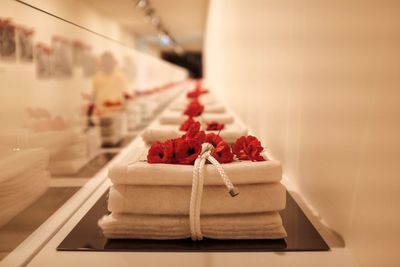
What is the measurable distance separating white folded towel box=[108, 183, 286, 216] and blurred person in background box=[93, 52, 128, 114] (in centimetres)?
199

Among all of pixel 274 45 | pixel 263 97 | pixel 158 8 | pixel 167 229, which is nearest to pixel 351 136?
pixel 167 229

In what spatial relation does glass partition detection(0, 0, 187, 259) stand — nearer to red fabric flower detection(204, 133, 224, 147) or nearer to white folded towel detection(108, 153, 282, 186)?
white folded towel detection(108, 153, 282, 186)

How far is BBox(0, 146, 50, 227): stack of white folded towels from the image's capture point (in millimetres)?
667

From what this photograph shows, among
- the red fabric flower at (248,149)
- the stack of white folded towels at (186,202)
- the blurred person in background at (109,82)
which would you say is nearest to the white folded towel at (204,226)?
the stack of white folded towels at (186,202)

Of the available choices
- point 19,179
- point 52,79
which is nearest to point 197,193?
point 19,179

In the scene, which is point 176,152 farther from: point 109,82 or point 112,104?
point 109,82

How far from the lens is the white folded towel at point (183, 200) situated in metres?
0.57

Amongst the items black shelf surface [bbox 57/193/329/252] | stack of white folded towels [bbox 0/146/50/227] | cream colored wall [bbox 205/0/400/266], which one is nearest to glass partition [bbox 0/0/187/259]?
stack of white folded towels [bbox 0/146/50/227]

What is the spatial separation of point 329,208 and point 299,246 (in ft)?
0.46

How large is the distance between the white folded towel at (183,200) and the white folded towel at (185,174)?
1cm

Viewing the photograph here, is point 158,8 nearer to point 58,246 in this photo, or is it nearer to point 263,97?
point 263,97

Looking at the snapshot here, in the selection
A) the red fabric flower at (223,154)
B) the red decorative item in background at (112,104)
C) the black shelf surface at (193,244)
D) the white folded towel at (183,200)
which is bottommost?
the black shelf surface at (193,244)

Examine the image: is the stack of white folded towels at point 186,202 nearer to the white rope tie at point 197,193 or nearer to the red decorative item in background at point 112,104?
the white rope tie at point 197,193

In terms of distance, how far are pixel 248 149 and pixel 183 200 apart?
173 mm
